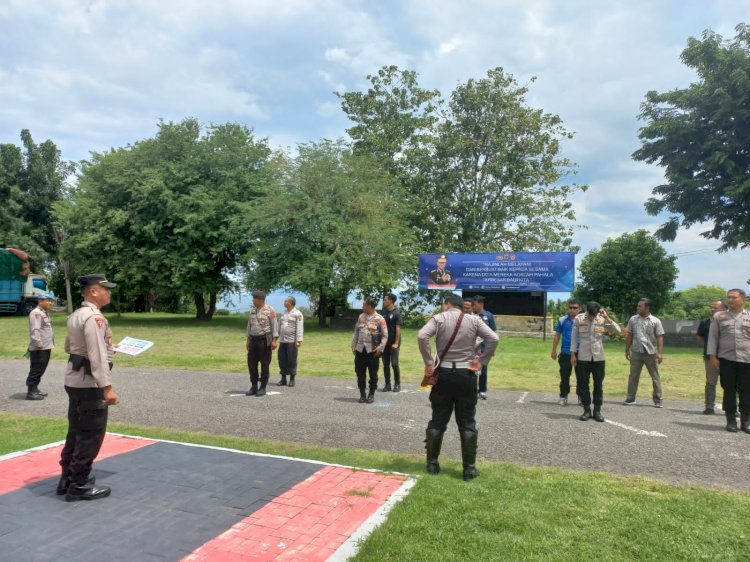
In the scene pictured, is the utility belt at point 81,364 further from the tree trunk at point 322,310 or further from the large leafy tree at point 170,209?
the tree trunk at point 322,310

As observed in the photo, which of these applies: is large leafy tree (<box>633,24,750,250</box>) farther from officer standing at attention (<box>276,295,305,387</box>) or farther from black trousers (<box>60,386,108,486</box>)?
black trousers (<box>60,386,108,486</box>)

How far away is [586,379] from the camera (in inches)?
339

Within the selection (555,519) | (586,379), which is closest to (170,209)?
(586,379)

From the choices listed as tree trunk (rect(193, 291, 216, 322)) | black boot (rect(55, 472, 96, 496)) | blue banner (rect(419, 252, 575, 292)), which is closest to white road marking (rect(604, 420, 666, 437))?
black boot (rect(55, 472, 96, 496))

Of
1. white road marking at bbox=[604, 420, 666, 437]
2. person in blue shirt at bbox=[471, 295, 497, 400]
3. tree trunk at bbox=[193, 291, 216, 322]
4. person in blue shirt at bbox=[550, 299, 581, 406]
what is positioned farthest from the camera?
tree trunk at bbox=[193, 291, 216, 322]

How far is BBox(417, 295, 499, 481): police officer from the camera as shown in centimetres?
549

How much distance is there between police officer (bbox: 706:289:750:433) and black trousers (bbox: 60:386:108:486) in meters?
8.04

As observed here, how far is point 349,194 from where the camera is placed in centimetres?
2944

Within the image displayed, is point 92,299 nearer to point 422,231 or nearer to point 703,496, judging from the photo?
point 703,496

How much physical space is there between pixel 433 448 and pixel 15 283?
36.7m

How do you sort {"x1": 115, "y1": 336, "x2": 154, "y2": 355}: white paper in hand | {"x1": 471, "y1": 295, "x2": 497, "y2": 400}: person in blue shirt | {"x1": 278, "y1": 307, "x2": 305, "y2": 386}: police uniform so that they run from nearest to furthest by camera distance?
A: {"x1": 115, "y1": 336, "x2": 154, "y2": 355}: white paper in hand < {"x1": 471, "y1": 295, "x2": 497, "y2": 400}: person in blue shirt < {"x1": 278, "y1": 307, "x2": 305, "y2": 386}: police uniform

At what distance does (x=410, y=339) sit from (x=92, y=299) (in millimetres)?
19708

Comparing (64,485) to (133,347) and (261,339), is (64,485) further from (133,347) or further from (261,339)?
(261,339)

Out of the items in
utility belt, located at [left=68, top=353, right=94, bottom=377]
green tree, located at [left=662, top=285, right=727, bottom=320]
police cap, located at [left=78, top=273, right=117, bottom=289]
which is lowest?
utility belt, located at [left=68, top=353, right=94, bottom=377]
